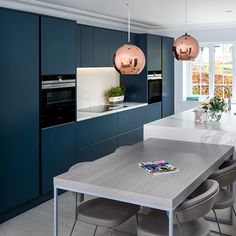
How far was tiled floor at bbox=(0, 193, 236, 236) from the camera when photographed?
137 inches

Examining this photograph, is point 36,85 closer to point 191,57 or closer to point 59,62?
point 59,62

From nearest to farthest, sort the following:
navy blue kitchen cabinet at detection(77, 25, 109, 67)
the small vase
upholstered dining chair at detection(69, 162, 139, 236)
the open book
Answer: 1. upholstered dining chair at detection(69, 162, 139, 236)
2. the open book
3. the small vase
4. navy blue kitchen cabinet at detection(77, 25, 109, 67)

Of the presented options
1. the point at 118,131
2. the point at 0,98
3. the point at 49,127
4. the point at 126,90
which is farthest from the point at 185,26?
the point at 0,98

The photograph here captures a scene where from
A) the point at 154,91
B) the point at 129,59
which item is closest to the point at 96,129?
the point at 154,91

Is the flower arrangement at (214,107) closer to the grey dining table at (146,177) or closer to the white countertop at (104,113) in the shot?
the grey dining table at (146,177)

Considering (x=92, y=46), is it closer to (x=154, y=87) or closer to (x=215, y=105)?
(x=154, y=87)

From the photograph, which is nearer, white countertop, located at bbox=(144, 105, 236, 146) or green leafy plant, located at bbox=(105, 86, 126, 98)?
white countertop, located at bbox=(144, 105, 236, 146)

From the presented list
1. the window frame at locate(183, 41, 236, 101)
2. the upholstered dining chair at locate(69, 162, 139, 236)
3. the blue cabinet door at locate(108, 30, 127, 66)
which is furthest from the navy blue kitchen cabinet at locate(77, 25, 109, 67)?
the upholstered dining chair at locate(69, 162, 139, 236)

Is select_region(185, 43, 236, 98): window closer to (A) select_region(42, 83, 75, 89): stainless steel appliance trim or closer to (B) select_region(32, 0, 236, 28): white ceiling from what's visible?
(B) select_region(32, 0, 236, 28): white ceiling

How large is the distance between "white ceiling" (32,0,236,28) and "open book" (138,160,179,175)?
92.2 inches

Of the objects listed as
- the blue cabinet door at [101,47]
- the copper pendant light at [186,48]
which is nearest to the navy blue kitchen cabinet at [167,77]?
the blue cabinet door at [101,47]

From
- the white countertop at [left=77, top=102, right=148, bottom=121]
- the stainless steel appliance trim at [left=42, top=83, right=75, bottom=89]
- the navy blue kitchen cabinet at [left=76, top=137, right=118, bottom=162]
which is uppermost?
the stainless steel appliance trim at [left=42, top=83, right=75, bottom=89]

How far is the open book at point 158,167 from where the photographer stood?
2.79 metres

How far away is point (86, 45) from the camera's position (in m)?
5.20
